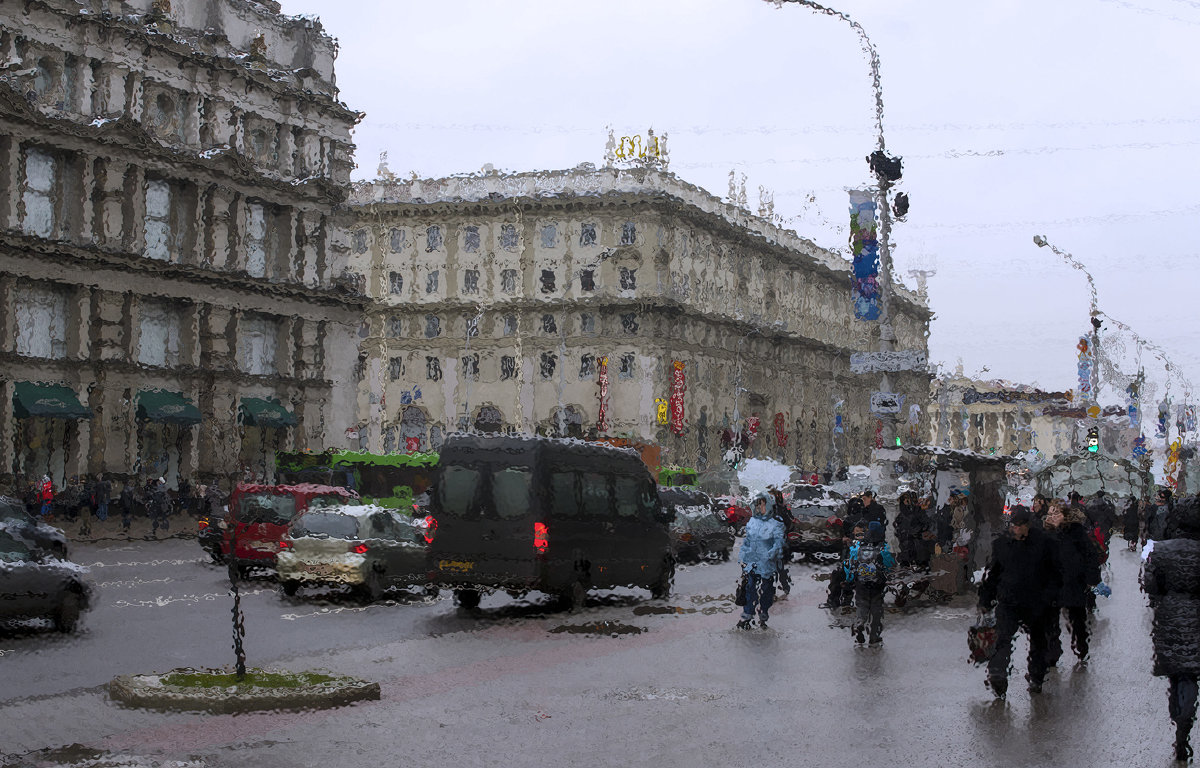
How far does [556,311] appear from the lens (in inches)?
3110

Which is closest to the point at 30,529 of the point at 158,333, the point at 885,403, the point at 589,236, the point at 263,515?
the point at 263,515

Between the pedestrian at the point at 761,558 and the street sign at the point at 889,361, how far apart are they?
1124cm

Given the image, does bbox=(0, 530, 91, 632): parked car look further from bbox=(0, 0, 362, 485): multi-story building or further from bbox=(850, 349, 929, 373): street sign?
bbox=(0, 0, 362, 485): multi-story building

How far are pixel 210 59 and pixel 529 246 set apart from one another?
1231 inches

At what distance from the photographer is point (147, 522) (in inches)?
1759

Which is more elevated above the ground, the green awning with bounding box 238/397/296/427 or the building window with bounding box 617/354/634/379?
the building window with bounding box 617/354/634/379

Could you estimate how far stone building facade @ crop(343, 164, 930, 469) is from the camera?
77.1 meters

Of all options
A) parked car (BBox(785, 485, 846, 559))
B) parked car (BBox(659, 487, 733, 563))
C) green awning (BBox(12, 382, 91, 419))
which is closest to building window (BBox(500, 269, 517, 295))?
green awning (BBox(12, 382, 91, 419))

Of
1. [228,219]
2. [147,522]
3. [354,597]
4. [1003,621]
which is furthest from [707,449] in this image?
[1003,621]

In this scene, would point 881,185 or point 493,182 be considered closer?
point 881,185

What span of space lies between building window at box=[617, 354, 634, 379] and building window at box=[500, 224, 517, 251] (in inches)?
374

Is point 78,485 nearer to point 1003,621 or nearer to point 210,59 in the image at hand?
point 210,59

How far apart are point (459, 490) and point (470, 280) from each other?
61036 millimetres

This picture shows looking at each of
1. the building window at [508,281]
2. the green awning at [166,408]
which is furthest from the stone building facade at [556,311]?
the green awning at [166,408]
